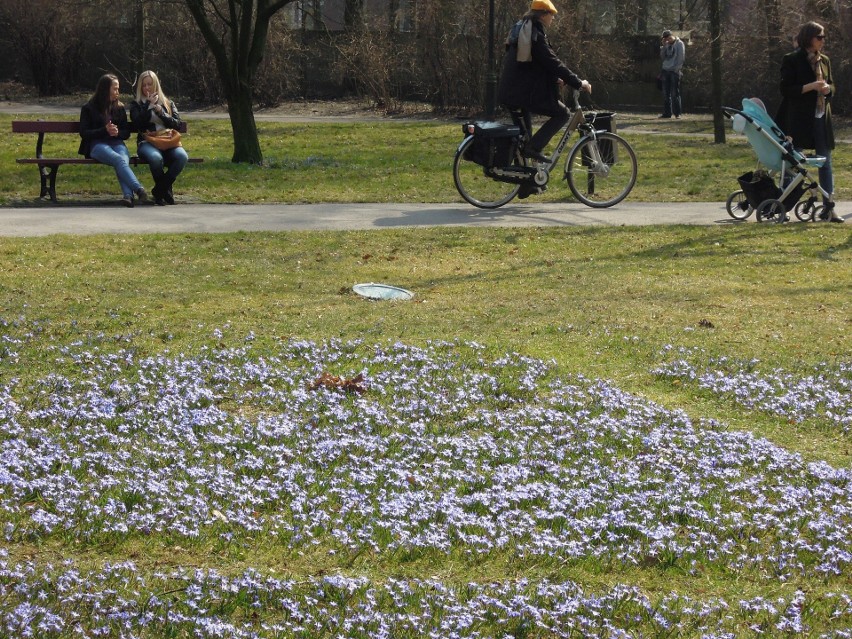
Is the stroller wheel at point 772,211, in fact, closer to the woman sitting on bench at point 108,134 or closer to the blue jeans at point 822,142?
the blue jeans at point 822,142

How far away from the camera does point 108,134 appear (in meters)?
13.5

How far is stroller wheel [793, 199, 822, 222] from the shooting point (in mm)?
12938

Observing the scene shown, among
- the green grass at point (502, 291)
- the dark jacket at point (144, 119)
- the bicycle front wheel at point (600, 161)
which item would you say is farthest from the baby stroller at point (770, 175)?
the dark jacket at point (144, 119)

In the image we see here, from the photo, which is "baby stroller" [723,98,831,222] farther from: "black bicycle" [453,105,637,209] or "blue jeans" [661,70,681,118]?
"blue jeans" [661,70,681,118]

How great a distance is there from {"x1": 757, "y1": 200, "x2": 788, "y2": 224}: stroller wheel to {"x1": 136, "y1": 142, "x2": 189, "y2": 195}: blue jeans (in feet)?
21.2

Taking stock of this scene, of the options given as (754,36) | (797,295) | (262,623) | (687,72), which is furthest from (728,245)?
→ (687,72)

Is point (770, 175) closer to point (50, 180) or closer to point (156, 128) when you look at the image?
point (156, 128)

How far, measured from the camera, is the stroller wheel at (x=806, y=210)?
12938 mm

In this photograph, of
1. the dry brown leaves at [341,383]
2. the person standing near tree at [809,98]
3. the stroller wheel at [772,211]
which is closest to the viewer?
the dry brown leaves at [341,383]

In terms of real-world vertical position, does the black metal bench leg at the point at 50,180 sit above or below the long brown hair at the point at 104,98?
below

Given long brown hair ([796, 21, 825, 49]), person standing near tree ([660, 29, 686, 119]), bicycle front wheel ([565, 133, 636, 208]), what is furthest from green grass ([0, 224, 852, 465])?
person standing near tree ([660, 29, 686, 119])

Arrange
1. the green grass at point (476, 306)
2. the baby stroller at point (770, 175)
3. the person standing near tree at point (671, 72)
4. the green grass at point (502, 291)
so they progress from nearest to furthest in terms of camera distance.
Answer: the green grass at point (476, 306) → the green grass at point (502, 291) → the baby stroller at point (770, 175) → the person standing near tree at point (671, 72)

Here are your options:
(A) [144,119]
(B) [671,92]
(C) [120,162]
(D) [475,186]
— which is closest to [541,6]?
(D) [475,186]

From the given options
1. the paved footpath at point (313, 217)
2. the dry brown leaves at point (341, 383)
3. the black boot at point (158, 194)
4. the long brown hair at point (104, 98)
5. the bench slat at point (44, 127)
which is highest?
the long brown hair at point (104, 98)
